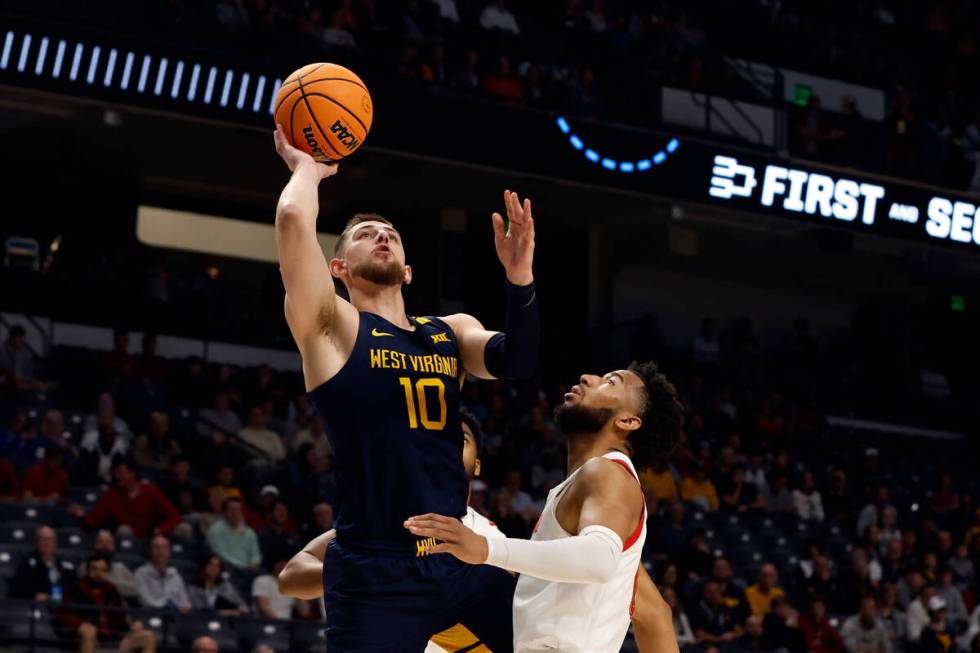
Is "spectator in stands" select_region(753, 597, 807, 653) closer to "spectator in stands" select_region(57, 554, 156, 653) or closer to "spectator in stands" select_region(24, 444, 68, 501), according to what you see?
"spectator in stands" select_region(57, 554, 156, 653)

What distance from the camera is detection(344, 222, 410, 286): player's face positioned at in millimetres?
5789

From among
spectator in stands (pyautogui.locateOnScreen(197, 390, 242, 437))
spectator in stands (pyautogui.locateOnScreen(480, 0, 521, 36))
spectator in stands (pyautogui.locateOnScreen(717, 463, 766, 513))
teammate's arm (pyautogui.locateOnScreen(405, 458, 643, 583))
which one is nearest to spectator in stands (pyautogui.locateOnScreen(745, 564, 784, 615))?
spectator in stands (pyautogui.locateOnScreen(717, 463, 766, 513))

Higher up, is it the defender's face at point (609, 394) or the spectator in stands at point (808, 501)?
the spectator in stands at point (808, 501)

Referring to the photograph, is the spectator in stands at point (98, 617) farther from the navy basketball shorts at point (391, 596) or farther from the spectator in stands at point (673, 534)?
the navy basketball shorts at point (391, 596)

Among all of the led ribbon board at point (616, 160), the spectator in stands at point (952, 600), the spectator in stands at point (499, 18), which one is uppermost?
the spectator in stands at point (499, 18)

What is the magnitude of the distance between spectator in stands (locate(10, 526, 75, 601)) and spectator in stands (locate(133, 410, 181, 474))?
269cm

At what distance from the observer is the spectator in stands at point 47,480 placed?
1337 cm

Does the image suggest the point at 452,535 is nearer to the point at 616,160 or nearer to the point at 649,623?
the point at 649,623

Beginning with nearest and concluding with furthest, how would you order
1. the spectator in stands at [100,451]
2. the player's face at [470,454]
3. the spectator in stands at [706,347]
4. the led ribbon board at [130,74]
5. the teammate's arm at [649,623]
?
the teammate's arm at [649,623]
the player's face at [470,454]
the spectator in stands at [100,451]
the led ribbon board at [130,74]
the spectator in stands at [706,347]

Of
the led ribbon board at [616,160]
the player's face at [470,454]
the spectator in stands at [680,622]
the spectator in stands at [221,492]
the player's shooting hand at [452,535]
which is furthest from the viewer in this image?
the led ribbon board at [616,160]

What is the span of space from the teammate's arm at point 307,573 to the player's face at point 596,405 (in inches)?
39.9

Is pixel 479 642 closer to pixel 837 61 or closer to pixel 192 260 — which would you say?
pixel 192 260

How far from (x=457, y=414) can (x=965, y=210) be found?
1686 cm

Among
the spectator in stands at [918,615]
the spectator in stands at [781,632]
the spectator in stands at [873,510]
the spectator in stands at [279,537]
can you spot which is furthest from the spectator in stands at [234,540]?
the spectator in stands at [873,510]
